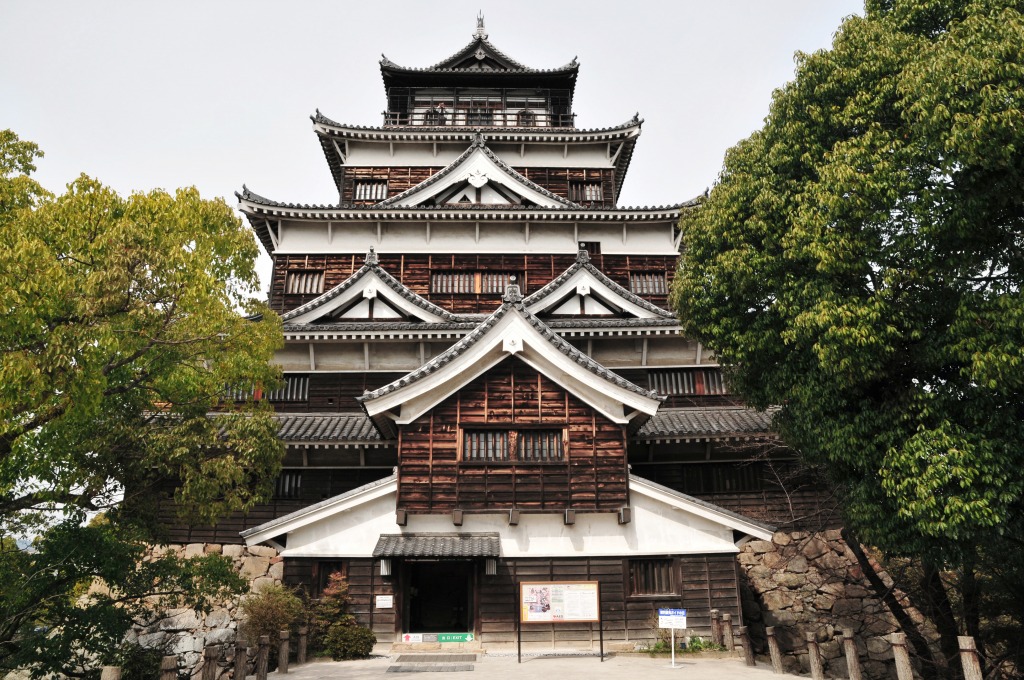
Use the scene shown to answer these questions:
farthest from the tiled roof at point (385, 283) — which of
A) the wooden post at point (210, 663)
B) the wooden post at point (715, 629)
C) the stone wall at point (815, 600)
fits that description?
the wooden post at point (210, 663)

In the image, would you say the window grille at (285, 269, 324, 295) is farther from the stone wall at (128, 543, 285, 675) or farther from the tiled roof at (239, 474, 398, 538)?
the tiled roof at (239, 474, 398, 538)

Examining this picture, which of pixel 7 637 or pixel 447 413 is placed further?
pixel 447 413

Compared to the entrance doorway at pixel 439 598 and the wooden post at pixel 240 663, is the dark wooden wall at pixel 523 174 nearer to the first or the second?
the entrance doorway at pixel 439 598

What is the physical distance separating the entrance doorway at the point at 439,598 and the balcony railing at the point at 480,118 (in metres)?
19.9

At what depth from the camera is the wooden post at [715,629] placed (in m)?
15.0

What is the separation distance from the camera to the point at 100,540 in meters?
10.3

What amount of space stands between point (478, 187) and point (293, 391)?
35.3 feet

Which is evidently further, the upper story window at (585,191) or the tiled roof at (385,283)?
the upper story window at (585,191)

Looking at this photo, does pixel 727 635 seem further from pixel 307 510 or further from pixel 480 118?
pixel 480 118

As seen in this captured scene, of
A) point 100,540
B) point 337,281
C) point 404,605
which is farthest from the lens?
point 337,281

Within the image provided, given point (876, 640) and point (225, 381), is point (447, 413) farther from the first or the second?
point (876, 640)

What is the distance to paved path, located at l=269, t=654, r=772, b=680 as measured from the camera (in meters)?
12.1

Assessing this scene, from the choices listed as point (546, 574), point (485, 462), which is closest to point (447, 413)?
point (485, 462)

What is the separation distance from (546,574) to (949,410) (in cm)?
935
